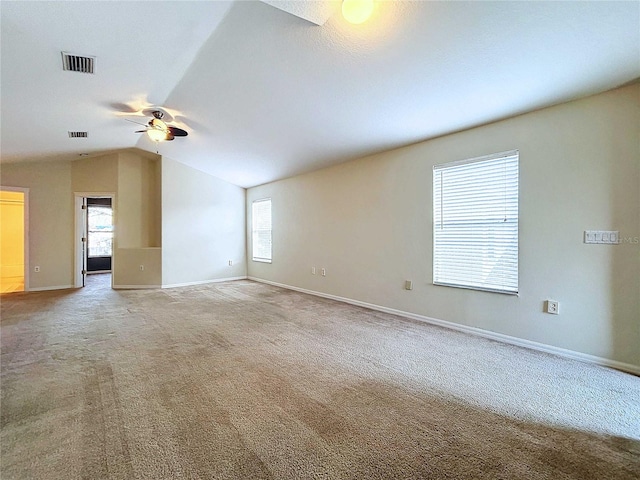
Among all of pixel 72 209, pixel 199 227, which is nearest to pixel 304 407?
pixel 199 227

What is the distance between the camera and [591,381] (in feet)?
7.89

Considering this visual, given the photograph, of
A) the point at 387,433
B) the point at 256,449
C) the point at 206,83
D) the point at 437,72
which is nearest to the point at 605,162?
the point at 437,72

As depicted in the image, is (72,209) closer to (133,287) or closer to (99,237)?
(133,287)

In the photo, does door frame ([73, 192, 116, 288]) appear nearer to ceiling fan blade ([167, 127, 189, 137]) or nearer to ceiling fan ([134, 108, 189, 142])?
ceiling fan ([134, 108, 189, 142])

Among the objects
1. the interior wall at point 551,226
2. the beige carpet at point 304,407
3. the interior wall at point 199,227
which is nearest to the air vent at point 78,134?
the interior wall at point 199,227

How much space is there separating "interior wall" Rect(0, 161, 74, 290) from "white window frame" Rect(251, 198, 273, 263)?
403 centimetres

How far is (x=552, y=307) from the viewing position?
2.99 metres

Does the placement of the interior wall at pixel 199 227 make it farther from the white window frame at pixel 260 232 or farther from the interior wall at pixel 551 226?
the interior wall at pixel 551 226

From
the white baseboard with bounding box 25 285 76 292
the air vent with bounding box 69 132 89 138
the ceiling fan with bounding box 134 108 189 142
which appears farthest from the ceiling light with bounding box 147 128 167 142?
the white baseboard with bounding box 25 285 76 292

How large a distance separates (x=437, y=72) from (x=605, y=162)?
5.61ft

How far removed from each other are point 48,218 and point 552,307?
29.7 feet

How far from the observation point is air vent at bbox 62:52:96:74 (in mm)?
2830

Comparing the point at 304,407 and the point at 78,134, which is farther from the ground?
the point at 78,134

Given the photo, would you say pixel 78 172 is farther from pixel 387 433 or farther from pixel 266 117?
pixel 387 433
